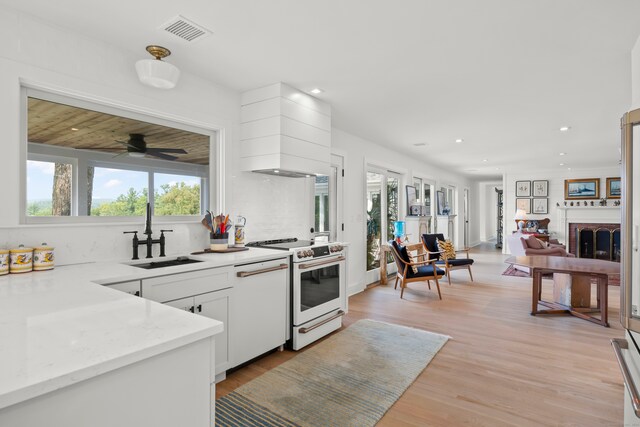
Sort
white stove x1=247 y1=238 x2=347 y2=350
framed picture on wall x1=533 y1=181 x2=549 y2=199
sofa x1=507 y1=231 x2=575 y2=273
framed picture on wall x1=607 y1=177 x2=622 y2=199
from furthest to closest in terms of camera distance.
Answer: framed picture on wall x1=533 y1=181 x2=549 y2=199 < framed picture on wall x1=607 y1=177 x2=622 y2=199 < sofa x1=507 y1=231 x2=575 y2=273 < white stove x1=247 y1=238 x2=347 y2=350

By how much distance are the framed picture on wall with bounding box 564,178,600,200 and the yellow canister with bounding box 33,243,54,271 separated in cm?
1129

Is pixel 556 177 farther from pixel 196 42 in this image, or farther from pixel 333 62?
pixel 196 42

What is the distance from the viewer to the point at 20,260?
1.91 meters

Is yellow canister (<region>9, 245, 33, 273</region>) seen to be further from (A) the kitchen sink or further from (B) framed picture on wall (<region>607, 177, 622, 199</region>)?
(B) framed picture on wall (<region>607, 177, 622, 199</region>)

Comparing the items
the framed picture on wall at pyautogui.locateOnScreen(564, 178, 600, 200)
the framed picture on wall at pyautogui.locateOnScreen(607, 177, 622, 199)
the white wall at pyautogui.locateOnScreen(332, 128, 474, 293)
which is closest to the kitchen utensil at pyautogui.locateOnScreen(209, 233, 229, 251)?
the white wall at pyautogui.locateOnScreen(332, 128, 474, 293)

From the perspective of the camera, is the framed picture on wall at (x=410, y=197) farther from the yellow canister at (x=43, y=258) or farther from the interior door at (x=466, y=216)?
the yellow canister at (x=43, y=258)

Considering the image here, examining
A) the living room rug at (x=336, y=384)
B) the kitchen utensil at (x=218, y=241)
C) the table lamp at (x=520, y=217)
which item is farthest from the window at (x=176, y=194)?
the table lamp at (x=520, y=217)

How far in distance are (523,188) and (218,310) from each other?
1027cm

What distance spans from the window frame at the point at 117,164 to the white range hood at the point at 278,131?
276 millimetres

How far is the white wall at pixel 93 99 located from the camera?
6.51ft

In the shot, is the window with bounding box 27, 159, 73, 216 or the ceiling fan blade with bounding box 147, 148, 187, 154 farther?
the ceiling fan blade with bounding box 147, 148, 187, 154

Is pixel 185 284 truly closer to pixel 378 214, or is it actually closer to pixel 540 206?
pixel 378 214

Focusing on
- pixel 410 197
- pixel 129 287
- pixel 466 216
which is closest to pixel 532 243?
pixel 410 197

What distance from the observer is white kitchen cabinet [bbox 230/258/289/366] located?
100.0 inches
